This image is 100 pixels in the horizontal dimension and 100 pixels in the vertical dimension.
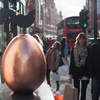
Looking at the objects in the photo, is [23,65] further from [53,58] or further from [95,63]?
[53,58]

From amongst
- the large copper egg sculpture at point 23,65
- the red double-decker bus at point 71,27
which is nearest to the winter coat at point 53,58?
the large copper egg sculpture at point 23,65

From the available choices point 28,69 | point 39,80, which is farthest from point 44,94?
point 28,69

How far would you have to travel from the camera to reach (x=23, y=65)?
3043 millimetres

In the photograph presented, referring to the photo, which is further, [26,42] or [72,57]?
[72,57]

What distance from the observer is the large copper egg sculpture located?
120 inches

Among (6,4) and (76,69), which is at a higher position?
(6,4)

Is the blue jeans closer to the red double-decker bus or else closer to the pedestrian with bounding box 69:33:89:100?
the pedestrian with bounding box 69:33:89:100

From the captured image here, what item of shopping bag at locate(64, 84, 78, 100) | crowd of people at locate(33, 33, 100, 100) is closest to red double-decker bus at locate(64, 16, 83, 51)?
crowd of people at locate(33, 33, 100, 100)

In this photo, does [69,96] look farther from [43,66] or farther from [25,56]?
[25,56]

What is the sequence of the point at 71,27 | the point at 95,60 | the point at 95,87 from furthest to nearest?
the point at 71,27
the point at 95,87
the point at 95,60

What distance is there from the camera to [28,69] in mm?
3062

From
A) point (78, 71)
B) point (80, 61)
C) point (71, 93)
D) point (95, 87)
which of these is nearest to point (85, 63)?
point (80, 61)

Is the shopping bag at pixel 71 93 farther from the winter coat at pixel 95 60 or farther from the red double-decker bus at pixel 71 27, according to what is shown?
the red double-decker bus at pixel 71 27

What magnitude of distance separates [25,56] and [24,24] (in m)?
1.02
